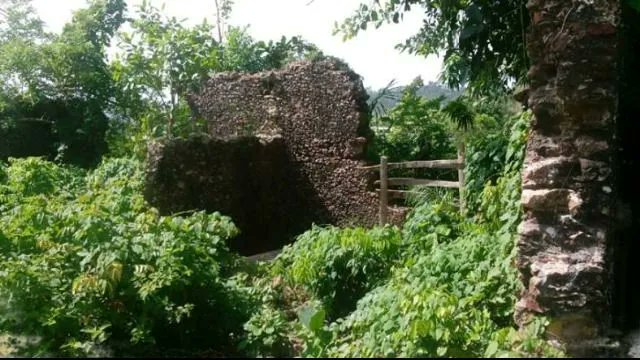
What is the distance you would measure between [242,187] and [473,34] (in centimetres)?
507

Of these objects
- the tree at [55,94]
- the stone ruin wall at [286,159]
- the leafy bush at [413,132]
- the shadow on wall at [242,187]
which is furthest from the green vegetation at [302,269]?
the tree at [55,94]

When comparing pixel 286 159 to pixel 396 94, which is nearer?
pixel 286 159

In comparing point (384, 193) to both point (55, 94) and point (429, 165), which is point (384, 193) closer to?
point (429, 165)

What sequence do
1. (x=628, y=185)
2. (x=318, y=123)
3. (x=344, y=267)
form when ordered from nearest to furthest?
(x=628, y=185), (x=344, y=267), (x=318, y=123)

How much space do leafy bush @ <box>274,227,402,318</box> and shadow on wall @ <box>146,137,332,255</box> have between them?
11.5 ft

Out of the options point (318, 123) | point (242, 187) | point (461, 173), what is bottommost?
point (242, 187)

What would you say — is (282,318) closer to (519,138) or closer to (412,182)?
(519,138)

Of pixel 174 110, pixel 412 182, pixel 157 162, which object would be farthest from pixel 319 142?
pixel 174 110

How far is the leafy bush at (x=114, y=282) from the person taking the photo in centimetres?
455

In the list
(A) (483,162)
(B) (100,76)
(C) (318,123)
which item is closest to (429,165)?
(A) (483,162)

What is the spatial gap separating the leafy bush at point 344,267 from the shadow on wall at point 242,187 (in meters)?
3.51

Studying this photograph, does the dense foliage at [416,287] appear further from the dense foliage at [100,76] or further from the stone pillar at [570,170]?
the dense foliage at [100,76]

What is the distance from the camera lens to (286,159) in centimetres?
1188

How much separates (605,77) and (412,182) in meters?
5.88
